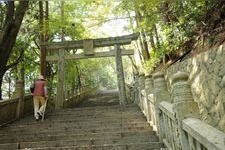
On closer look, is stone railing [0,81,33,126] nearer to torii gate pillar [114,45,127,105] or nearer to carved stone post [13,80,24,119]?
carved stone post [13,80,24,119]

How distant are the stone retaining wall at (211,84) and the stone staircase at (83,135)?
4.42 ft

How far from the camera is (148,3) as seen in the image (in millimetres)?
10547

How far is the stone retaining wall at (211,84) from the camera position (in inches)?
257

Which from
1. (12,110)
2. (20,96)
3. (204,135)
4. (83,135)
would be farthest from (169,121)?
(20,96)

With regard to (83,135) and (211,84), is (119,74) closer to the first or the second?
(83,135)

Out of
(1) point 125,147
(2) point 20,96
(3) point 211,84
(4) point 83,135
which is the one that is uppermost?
(2) point 20,96

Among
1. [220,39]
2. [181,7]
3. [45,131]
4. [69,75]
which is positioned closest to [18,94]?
[45,131]

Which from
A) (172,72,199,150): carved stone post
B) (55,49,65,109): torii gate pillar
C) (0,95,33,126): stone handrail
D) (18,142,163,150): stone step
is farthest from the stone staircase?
(55,49,65,109): torii gate pillar

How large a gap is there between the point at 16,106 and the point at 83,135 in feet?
16.0

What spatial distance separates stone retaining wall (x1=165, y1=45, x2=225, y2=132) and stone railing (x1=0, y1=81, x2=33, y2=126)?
6195 mm

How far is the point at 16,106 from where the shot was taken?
11.9 m

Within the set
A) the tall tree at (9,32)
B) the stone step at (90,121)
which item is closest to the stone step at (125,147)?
the stone step at (90,121)

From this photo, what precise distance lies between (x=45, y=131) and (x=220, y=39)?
206 inches

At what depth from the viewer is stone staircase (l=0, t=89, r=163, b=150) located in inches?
269
